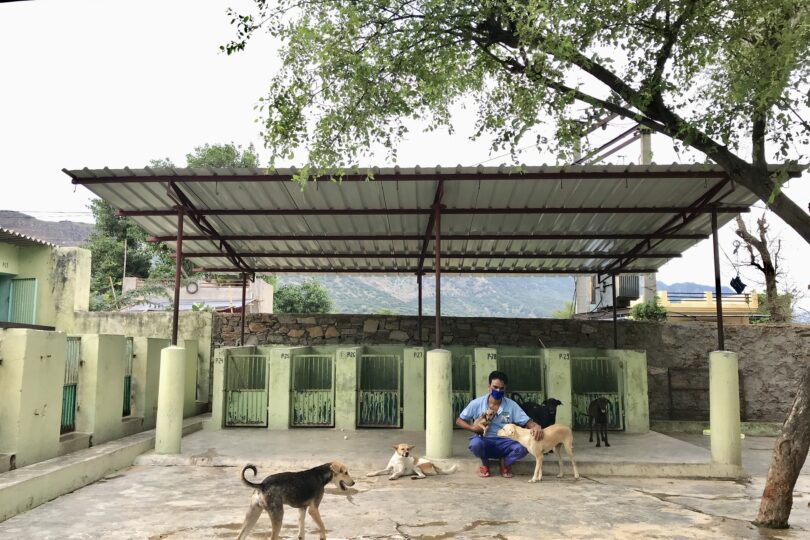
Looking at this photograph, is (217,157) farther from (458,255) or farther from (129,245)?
(458,255)

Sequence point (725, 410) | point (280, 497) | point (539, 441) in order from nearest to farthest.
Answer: point (280, 497) → point (539, 441) → point (725, 410)

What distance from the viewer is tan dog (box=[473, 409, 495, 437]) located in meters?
7.50

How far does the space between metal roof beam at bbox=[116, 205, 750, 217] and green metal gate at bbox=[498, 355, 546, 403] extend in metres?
2.89

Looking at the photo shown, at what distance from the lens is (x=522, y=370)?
10969 mm

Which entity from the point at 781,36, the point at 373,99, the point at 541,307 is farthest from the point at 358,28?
the point at 541,307

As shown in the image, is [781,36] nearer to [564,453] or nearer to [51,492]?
[564,453]

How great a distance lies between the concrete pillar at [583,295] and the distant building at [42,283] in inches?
708

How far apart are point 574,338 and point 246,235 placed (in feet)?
25.7

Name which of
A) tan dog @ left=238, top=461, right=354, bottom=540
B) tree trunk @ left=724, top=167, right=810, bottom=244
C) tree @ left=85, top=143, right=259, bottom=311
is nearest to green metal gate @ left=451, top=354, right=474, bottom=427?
tree trunk @ left=724, top=167, right=810, bottom=244

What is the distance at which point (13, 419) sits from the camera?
6.62 m

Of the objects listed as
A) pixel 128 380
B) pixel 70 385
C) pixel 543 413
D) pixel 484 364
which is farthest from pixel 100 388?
pixel 543 413

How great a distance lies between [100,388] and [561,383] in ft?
24.0

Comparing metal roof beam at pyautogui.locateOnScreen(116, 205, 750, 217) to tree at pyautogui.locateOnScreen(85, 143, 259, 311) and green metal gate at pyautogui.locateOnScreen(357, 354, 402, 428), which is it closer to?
green metal gate at pyautogui.locateOnScreen(357, 354, 402, 428)

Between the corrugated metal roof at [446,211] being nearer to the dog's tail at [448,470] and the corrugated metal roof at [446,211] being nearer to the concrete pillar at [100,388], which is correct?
the concrete pillar at [100,388]
